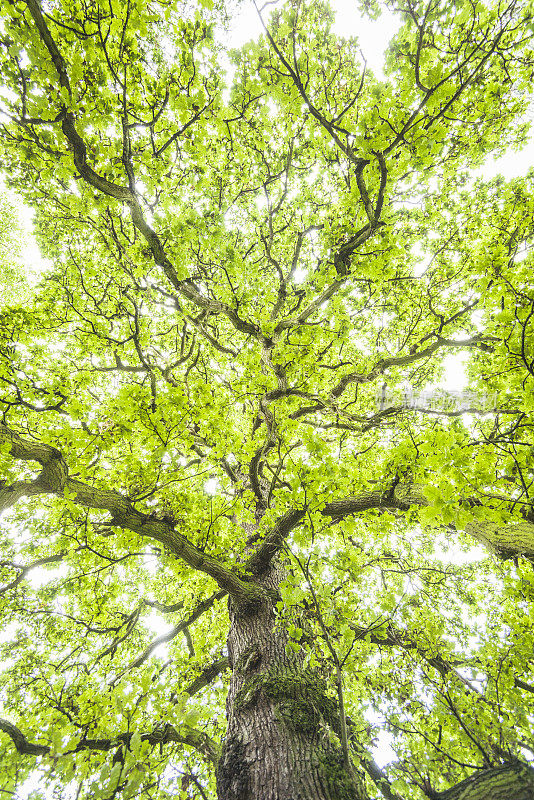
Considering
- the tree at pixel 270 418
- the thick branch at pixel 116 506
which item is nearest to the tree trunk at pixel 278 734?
the tree at pixel 270 418

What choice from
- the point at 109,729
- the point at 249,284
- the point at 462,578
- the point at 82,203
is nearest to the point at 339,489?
the point at 109,729

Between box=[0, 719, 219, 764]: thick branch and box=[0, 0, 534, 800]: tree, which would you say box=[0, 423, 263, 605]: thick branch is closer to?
box=[0, 0, 534, 800]: tree

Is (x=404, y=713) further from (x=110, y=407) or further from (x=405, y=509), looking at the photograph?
(x=110, y=407)

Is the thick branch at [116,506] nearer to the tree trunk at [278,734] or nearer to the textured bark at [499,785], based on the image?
the tree trunk at [278,734]

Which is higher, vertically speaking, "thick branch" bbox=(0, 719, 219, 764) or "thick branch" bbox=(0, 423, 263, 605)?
"thick branch" bbox=(0, 423, 263, 605)

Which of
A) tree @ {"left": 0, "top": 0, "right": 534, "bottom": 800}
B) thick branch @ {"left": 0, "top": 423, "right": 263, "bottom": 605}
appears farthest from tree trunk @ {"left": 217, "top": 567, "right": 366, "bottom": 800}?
thick branch @ {"left": 0, "top": 423, "right": 263, "bottom": 605}

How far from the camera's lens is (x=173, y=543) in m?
3.92

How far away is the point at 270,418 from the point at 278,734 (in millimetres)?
4349

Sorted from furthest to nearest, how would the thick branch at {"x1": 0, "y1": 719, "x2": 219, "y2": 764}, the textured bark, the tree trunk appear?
Answer: the thick branch at {"x1": 0, "y1": 719, "x2": 219, "y2": 764}, the tree trunk, the textured bark

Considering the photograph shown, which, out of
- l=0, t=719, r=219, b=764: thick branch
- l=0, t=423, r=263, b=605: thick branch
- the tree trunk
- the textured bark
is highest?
l=0, t=423, r=263, b=605: thick branch

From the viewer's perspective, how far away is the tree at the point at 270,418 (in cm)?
248

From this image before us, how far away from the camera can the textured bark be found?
1386mm

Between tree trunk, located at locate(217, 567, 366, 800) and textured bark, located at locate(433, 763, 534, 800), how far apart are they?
0.54 meters

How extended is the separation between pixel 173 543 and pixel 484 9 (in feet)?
22.3
